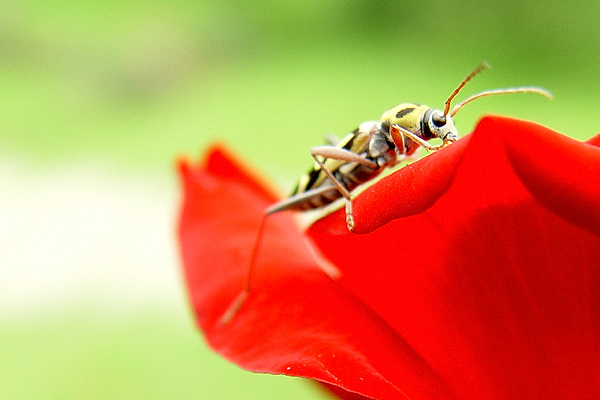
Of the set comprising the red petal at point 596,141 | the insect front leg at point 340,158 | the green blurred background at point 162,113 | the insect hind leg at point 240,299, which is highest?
the red petal at point 596,141

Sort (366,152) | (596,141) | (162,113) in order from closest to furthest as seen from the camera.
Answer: (596,141) < (366,152) < (162,113)

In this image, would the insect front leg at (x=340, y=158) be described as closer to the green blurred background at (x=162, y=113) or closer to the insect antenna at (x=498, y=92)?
the insect antenna at (x=498, y=92)

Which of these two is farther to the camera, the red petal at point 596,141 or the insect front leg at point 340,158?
the insect front leg at point 340,158

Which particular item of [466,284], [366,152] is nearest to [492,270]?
[466,284]

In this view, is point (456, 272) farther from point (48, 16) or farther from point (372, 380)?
point (48, 16)

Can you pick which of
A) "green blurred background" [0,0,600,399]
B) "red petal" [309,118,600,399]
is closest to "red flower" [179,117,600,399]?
"red petal" [309,118,600,399]

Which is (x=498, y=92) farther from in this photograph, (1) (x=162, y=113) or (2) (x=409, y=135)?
(1) (x=162, y=113)

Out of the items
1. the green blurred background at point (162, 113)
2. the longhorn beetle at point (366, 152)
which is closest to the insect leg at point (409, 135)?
the longhorn beetle at point (366, 152)

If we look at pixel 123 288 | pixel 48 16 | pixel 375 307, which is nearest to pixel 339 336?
pixel 375 307
